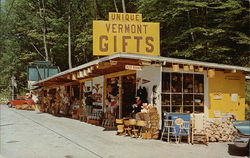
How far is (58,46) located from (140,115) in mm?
29708

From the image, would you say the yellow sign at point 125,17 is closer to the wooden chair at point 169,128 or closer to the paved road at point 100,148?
the paved road at point 100,148

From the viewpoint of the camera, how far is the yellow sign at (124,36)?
1421 centimetres

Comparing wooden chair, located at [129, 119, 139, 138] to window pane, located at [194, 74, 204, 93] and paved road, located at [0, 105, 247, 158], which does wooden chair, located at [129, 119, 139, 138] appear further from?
window pane, located at [194, 74, 204, 93]

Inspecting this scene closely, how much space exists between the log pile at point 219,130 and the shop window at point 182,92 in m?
1.18

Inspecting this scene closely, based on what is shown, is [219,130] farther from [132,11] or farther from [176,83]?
[132,11]

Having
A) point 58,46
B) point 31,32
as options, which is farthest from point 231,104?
point 31,32

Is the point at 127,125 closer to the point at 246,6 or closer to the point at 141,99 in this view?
the point at 141,99

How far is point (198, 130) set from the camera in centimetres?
1066

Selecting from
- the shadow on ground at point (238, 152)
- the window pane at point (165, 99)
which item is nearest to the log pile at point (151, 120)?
the window pane at point (165, 99)

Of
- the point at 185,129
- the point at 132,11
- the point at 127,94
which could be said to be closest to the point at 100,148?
the point at 185,129

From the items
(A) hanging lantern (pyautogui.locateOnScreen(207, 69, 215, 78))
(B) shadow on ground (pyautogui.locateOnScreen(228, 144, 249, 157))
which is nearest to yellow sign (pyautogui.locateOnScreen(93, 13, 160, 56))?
(A) hanging lantern (pyautogui.locateOnScreen(207, 69, 215, 78))

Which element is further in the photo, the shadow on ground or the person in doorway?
the person in doorway

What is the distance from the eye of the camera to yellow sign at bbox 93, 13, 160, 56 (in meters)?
14.2

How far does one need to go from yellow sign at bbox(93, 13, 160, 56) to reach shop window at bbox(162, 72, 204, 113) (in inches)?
127
